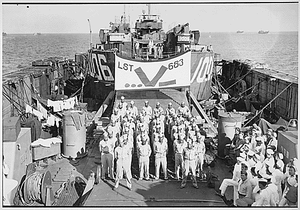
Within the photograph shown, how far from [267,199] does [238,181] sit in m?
0.91

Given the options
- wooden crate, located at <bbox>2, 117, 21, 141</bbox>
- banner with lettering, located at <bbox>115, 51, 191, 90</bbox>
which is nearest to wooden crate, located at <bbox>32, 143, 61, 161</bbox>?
wooden crate, located at <bbox>2, 117, 21, 141</bbox>

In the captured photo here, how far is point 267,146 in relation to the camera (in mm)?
8320

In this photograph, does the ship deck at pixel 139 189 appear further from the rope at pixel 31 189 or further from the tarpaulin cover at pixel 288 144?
the tarpaulin cover at pixel 288 144

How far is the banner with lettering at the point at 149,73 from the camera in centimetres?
1063

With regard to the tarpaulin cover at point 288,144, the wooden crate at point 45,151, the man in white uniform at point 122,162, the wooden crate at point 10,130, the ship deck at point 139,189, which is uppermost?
the wooden crate at point 10,130

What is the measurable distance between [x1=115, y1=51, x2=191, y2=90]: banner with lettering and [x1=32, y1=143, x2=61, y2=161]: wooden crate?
2.30m

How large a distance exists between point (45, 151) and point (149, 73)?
3397 mm

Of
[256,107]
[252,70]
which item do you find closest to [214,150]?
[256,107]

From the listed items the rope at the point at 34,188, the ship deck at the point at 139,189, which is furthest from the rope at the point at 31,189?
the ship deck at the point at 139,189

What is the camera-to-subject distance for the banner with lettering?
10633 millimetres

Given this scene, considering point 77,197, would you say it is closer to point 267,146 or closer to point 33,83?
point 267,146

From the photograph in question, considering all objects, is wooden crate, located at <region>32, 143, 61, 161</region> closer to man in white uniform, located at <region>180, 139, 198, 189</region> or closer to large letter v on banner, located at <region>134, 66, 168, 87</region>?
large letter v on banner, located at <region>134, 66, 168, 87</region>

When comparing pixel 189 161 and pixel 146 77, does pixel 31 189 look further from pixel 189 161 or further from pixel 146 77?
pixel 146 77

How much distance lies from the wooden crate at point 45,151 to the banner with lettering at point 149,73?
2302 millimetres
